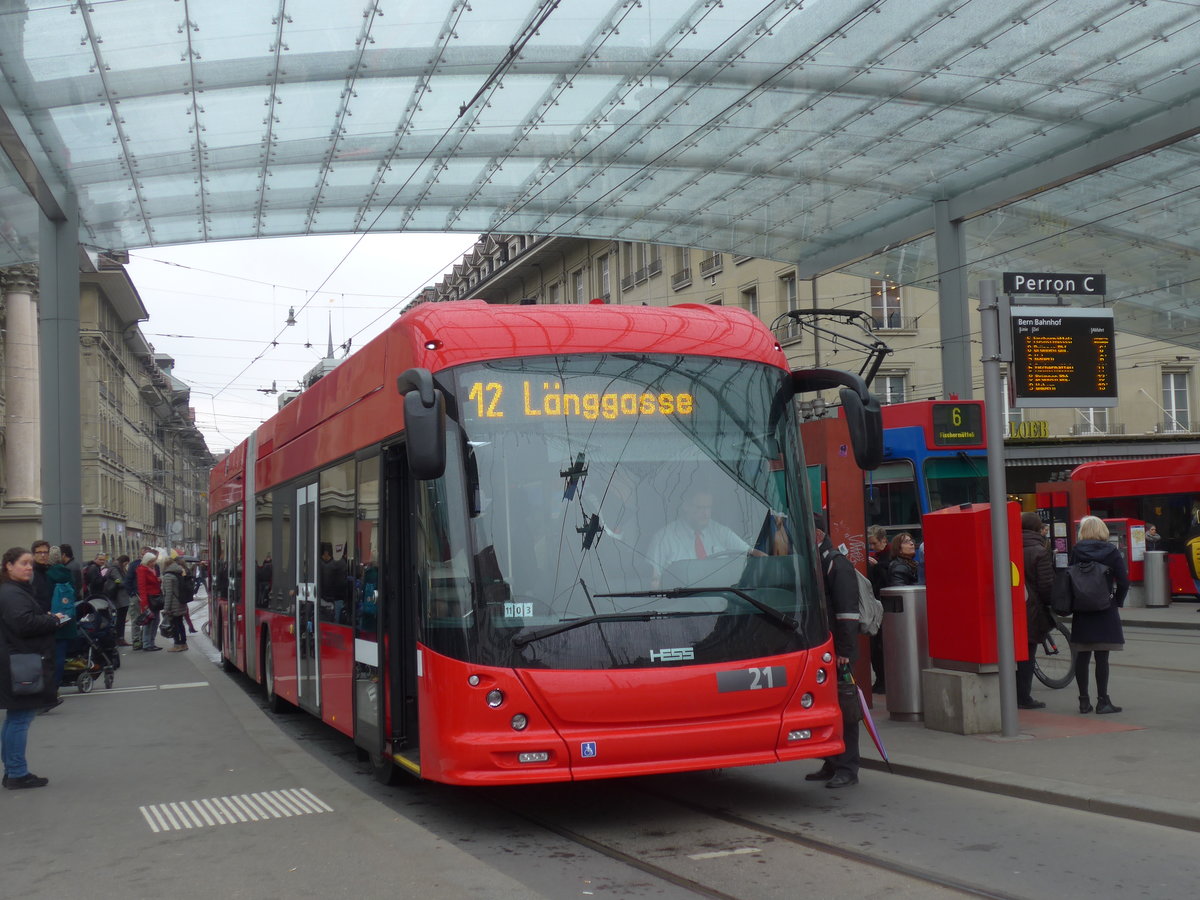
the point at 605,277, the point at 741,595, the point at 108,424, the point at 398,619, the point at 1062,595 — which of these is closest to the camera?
the point at 741,595

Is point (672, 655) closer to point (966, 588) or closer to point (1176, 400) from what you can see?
point (966, 588)

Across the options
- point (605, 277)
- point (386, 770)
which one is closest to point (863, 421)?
point (386, 770)

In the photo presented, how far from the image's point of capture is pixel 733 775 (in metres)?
9.02

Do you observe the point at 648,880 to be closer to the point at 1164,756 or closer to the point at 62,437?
the point at 1164,756

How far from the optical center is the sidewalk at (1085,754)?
7422 millimetres

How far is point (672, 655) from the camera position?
6.98 metres

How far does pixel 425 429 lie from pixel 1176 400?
40.9 metres

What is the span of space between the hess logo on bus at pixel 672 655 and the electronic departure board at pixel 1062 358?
430 centimetres

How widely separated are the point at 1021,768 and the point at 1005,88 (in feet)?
37.2

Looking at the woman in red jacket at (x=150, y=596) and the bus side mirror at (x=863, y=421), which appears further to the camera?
the woman in red jacket at (x=150, y=596)

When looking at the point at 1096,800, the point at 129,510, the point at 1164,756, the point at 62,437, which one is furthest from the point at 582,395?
the point at 129,510

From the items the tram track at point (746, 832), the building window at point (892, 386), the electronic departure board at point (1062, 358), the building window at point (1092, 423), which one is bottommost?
the tram track at point (746, 832)

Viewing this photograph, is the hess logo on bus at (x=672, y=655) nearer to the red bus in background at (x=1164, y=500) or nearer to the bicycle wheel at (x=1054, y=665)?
the bicycle wheel at (x=1054, y=665)

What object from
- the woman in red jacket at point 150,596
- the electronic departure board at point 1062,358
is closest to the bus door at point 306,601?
the electronic departure board at point 1062,358
